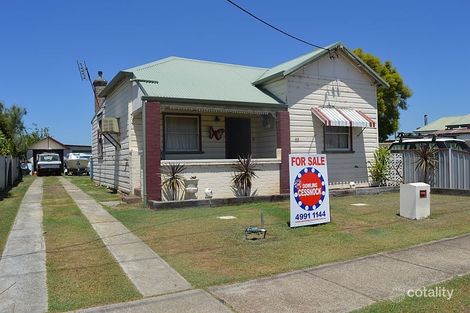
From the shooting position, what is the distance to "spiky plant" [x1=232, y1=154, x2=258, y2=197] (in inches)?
548

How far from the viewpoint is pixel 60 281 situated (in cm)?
564

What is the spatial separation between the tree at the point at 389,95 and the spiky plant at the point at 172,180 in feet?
81.7

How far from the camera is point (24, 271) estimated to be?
6125mm

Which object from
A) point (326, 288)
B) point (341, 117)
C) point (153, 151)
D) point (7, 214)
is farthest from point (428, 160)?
point (7, 214)

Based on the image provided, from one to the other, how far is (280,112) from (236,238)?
7.74 m

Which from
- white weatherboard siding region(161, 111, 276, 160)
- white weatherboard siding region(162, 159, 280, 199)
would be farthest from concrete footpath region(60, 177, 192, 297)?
white weatherboard siding region(161, 111, 276, 160)

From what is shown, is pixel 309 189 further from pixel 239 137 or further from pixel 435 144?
pixel 435 144

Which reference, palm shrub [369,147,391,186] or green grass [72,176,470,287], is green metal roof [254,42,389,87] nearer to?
palm shrub [369,147,391,186]

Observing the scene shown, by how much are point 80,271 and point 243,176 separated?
8261 millimetres

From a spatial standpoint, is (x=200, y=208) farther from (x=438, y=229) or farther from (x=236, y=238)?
(x=438, y=229)

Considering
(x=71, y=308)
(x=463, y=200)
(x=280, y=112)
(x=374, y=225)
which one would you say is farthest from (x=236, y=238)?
(x=463, y=200)

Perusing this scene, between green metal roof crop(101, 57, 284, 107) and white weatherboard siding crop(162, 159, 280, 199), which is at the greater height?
green metal roof crop(101, 57, 284, 107)

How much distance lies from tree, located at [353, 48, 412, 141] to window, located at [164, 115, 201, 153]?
2230 cm

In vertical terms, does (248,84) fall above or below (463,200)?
above
